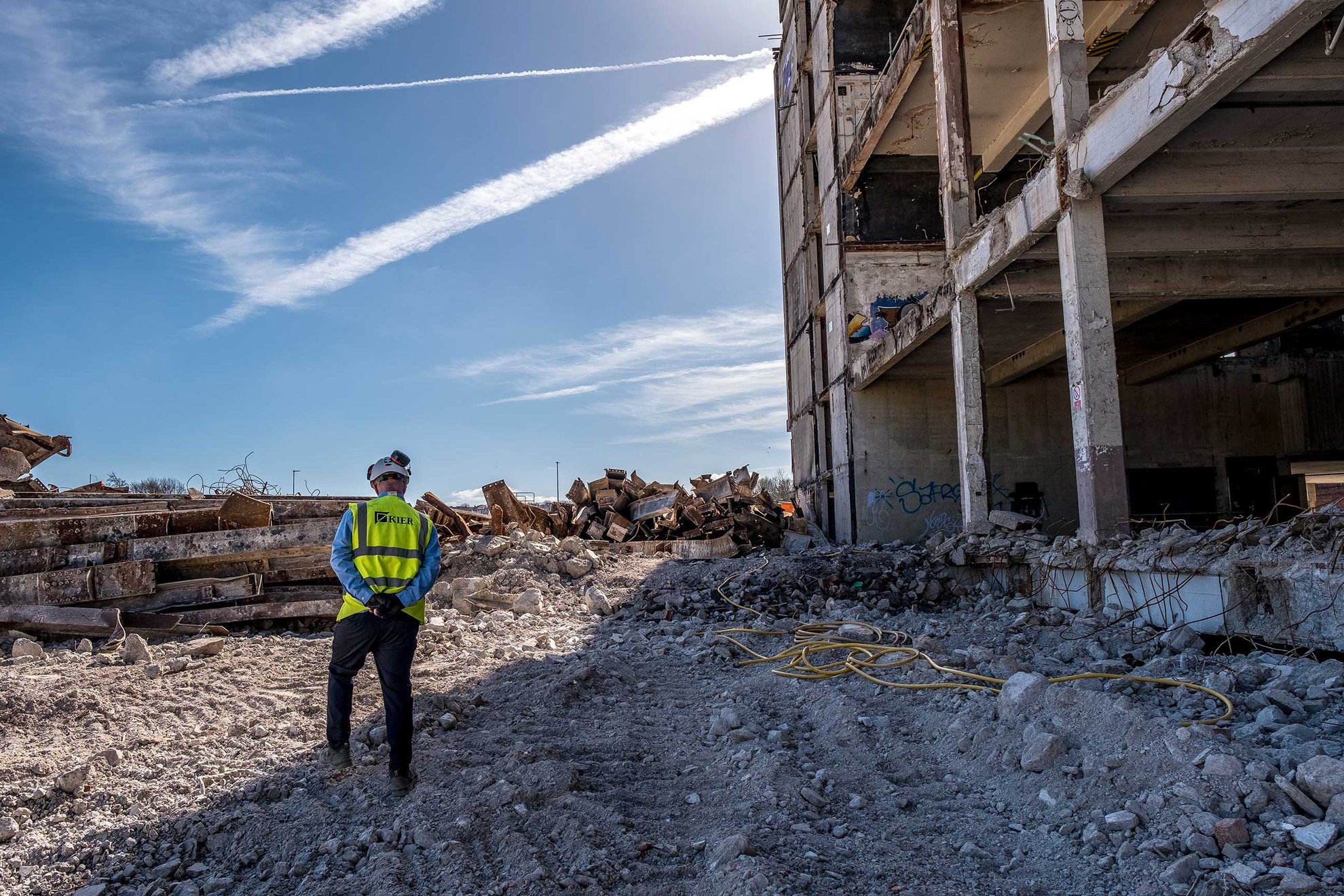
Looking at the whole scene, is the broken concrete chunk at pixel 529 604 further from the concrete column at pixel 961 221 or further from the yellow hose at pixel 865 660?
the concrete column at pixel 961 221

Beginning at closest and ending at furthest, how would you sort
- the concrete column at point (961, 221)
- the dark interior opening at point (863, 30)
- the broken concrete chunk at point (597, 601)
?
the broken concrete chunk at point (597, 601), the concrete column at point (961, 221), the dark interior opening at point (863, 30)

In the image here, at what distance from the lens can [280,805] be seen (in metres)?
4.52

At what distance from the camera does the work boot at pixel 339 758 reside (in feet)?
16.1

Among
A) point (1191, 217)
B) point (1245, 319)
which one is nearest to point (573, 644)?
point (1191, 217)

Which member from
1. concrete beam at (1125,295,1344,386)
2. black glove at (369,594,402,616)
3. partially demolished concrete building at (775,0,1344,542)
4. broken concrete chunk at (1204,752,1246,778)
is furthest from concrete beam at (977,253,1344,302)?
black glove at (369,594,402,616)

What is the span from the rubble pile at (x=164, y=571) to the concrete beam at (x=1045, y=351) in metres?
9.94

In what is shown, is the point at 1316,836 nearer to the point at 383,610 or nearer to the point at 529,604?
the point at 383,610

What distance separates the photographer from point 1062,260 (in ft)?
28.6

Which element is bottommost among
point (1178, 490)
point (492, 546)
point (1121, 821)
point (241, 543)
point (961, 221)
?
point (1121, 821)

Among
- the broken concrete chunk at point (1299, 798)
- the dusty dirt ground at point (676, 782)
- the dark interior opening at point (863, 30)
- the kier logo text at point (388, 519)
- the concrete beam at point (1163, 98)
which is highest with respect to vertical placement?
the dark interior opening at point (863, 30)

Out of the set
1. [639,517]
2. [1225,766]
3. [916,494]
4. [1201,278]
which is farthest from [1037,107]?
[1225,766]

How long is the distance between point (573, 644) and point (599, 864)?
556cm

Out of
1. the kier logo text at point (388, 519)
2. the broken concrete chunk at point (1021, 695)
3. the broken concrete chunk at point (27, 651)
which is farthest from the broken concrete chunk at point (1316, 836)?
the broken concrete chunk at point (27, 651)

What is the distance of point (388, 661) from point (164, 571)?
636cm
